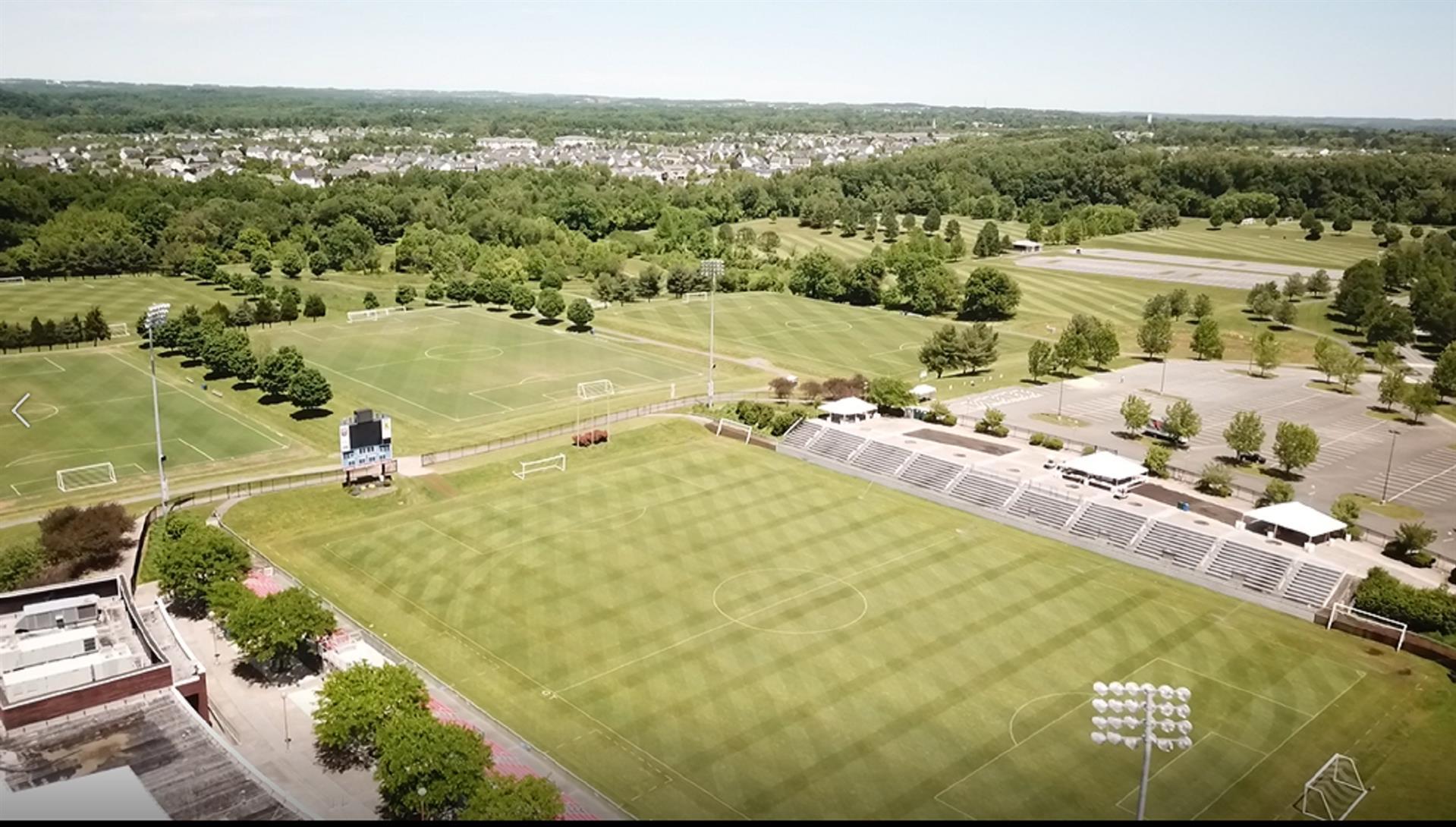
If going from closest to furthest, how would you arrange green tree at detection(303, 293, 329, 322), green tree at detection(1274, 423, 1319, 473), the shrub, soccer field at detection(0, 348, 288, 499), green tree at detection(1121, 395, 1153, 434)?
1. the shrub
2. green tree at detection(1274, 423, 1319, 473)
3. soccer field at detection(0, 348, 288, 499)
4. green tree at detection(1121, 395, 1153, 434)
5. green tree at detection(303, 293, 329, 322)

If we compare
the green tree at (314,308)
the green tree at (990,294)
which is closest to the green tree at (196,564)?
the green tree at (314,308)

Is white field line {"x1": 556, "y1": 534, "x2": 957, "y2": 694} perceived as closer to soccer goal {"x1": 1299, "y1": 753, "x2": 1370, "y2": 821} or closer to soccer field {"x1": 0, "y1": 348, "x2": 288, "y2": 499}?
soccer goal {"x1": 1299, "y1": 753, "x2": 1370, "y2": 821}

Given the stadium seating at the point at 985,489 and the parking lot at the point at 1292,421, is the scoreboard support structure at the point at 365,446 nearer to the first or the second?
the stadium seating at the point at 985,489

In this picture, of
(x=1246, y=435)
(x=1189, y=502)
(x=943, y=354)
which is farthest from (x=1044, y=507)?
(x=943, y=354)

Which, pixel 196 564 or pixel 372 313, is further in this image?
pixel 372 313

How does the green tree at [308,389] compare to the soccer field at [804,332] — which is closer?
the green tree at [308,389]

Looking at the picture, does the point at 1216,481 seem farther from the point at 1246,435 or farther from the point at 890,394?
the point at 890,394

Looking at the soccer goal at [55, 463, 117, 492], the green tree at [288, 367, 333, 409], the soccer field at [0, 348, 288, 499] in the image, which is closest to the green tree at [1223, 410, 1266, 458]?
the green tree at [288, 367, 333, 409]
